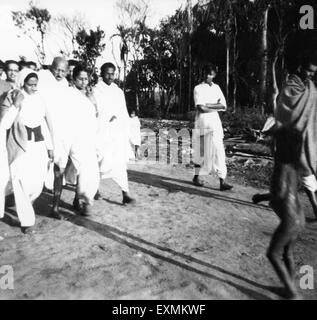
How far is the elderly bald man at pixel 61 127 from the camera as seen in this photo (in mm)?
4492

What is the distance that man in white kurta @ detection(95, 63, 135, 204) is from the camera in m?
5.10

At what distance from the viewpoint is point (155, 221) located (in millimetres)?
4375

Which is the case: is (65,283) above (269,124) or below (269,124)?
below

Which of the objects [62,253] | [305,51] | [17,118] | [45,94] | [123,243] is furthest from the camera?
[45,94]

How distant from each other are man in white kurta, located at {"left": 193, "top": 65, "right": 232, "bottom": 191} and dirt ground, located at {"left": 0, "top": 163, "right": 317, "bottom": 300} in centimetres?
59

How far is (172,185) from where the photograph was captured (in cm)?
628

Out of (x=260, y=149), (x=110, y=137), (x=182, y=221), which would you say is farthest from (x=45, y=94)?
(x=260, y=149)

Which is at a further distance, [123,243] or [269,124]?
[123,243]

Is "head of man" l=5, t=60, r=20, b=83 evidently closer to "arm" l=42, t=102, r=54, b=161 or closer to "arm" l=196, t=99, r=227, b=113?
"arm" l=42, t=102, r=54, b=161

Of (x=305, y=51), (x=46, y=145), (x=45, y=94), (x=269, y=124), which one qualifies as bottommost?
(x=46, y=145)

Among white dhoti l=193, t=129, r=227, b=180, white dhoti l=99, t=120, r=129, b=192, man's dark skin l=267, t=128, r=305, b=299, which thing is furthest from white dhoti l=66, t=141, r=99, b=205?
man's dark skin l=267, t=128, r=305, b=299

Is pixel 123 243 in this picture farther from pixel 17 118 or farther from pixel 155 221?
pixel 17 118

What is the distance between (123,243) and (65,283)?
946 millimetres
